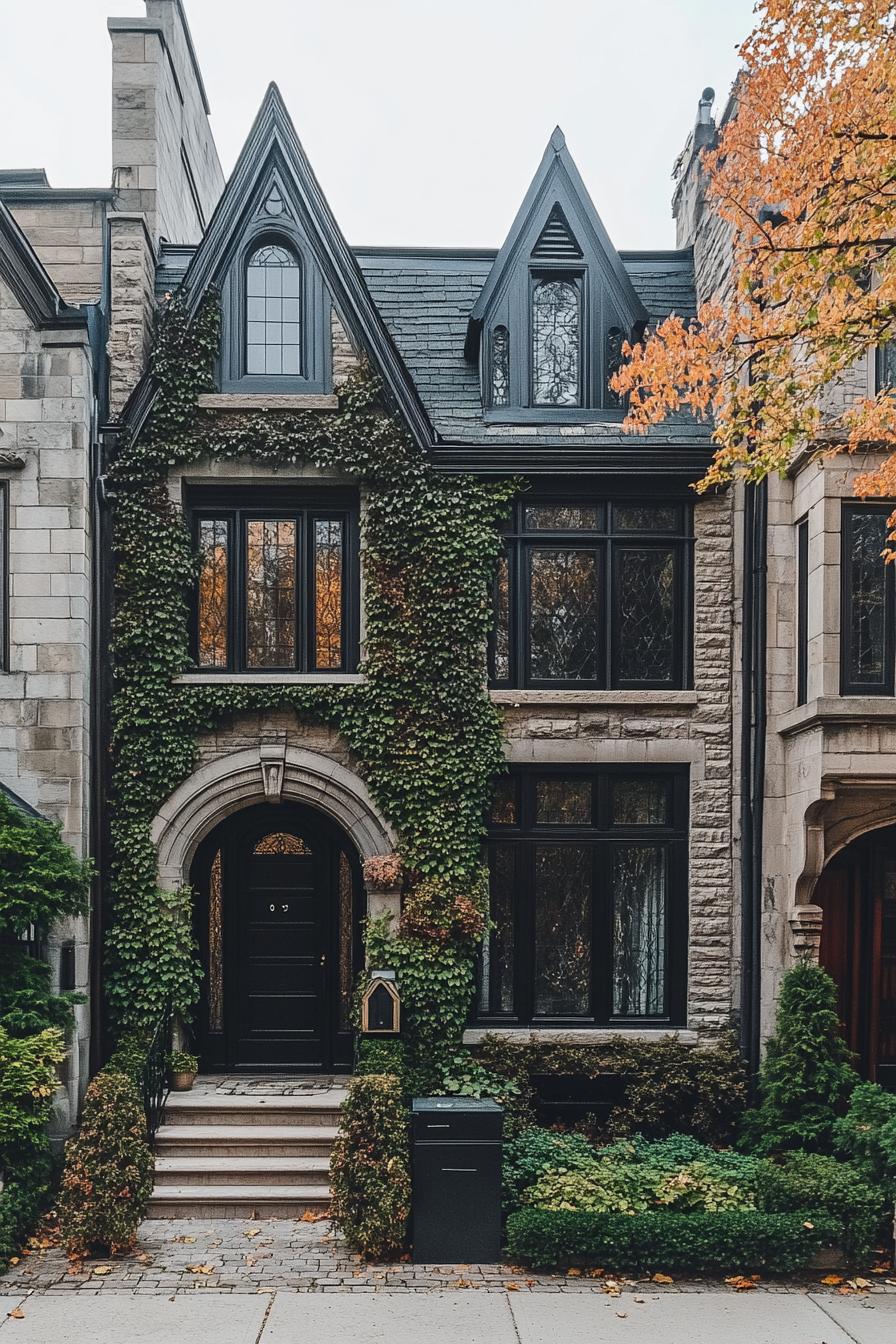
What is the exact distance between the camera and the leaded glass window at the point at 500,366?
42.6 ft

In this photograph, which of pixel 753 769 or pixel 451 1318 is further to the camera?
pixel 753 769

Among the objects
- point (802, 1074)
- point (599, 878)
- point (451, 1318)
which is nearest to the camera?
point (451, 1318)

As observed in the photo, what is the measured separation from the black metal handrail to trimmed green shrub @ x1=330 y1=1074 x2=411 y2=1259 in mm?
2205

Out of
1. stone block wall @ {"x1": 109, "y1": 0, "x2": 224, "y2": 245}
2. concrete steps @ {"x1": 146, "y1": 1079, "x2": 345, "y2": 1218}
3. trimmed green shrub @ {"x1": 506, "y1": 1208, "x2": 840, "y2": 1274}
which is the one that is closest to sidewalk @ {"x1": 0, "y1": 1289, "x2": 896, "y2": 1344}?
trimmed green shrub @ {"x1": 506, "y1": 1208, "x2": 840, "y2": 1274}

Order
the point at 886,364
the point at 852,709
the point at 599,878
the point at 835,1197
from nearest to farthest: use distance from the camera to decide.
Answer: the point at 835,1197
the point at 852,709
the point at 886,364
the point at 599,878

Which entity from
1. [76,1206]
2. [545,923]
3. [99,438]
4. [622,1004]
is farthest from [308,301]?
[76,1206]

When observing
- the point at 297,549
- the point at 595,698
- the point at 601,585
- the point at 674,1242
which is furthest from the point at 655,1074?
the point at 297,549

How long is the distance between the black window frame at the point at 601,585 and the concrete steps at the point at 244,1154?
4577 millimetres

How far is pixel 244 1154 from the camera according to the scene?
435 inches

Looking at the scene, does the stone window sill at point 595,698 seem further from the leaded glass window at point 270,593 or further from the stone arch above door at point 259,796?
the leaded glass window at point 270,593

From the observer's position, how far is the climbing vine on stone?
12164 mm

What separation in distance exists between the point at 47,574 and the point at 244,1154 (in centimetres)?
557

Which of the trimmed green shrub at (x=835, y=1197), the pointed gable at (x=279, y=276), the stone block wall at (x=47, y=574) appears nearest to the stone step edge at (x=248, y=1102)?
the stone block wall at (x=47, y=574)

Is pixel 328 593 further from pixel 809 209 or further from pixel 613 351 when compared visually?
pixel 809 209
